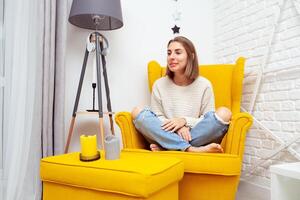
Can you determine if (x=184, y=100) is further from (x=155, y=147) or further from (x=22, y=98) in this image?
(x=22, y=98)

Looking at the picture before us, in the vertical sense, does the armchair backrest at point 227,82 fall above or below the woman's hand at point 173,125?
above

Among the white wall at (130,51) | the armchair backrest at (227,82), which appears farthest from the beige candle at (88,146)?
the armchair backrest at (227,82)

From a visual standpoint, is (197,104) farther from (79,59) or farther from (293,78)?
(79,59)

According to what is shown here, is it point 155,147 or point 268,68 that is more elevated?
point 268,68

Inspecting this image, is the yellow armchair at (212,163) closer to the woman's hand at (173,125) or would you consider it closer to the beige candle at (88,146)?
the woman's hand at (173,125)

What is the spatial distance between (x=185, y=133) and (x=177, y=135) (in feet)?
0.17

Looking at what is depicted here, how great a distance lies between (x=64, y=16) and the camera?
178 centimetres

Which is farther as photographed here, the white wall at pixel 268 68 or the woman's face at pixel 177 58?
the woman's face at pixel 177 58

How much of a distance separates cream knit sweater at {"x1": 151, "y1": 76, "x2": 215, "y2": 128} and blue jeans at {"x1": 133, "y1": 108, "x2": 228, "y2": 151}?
0.78ft

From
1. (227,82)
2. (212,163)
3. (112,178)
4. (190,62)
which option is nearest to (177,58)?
(190,62)

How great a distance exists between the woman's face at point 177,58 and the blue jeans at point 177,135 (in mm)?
464

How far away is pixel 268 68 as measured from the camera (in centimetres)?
192

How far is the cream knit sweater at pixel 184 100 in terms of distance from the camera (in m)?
1.77

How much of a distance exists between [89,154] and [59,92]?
2.30 ft
